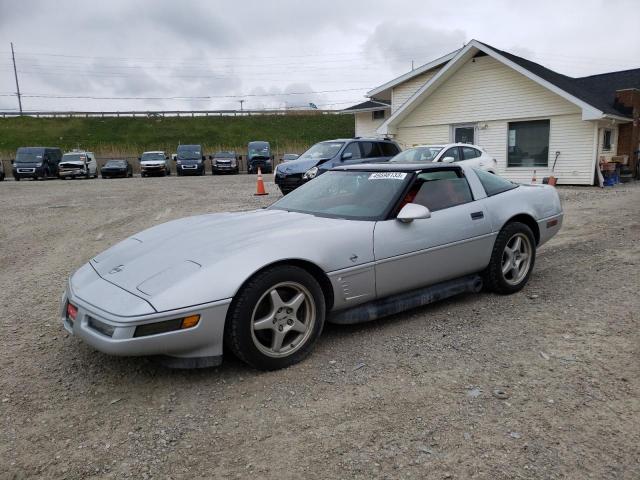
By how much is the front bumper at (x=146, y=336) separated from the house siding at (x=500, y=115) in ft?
52.1

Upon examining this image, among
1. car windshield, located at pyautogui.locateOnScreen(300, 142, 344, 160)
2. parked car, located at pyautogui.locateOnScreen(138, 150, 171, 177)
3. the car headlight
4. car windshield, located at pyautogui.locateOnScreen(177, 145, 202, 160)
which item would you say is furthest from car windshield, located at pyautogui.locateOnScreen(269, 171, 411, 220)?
parked car, located at pyautogui.locateOnScreen(138, 150, 171, 177)

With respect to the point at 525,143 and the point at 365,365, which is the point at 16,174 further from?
the point at 365,365

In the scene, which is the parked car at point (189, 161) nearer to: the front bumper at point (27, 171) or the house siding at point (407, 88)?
the front bumper at point (27, 171)

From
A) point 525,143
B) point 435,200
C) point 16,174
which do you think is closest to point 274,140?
point 16,174

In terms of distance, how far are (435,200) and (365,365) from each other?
160 cm

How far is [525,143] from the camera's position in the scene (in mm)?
16875

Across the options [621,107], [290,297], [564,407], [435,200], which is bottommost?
[564,407]

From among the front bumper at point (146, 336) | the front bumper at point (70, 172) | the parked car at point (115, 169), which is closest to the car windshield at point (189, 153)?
the parked car at point (115, 169)

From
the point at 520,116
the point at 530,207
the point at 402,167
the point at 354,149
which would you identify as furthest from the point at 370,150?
the point at 402,167

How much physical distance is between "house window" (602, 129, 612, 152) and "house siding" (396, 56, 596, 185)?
1481 mm

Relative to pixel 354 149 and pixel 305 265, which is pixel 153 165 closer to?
pixel 354 149

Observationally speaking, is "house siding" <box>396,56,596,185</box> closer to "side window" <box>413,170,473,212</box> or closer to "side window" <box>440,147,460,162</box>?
"side window" <box>440,147,460,162</box>

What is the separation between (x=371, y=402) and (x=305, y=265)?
3.23 feet

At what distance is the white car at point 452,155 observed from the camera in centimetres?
1208
